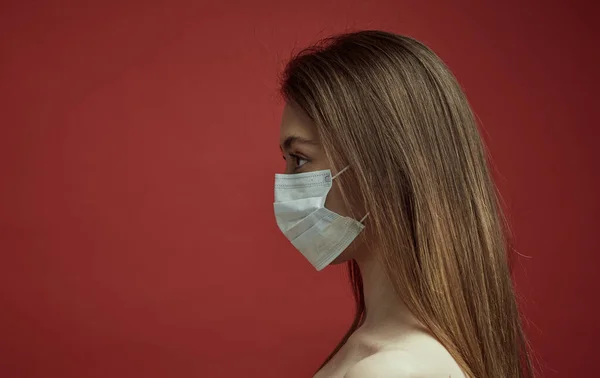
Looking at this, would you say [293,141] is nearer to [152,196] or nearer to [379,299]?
[379,299]

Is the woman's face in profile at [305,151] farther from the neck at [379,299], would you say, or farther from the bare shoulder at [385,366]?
the bare shoulder at [385,366]

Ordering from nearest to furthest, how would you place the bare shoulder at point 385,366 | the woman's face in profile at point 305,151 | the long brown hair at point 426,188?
the bare shoulder at point 385,366 < the long brown hair at point 426,188 < the woman's face in profile at point 305,151

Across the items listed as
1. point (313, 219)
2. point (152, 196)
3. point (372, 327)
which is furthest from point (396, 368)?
point (152, 196)

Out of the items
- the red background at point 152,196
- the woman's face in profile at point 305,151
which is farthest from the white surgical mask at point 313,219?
the red background at point 152,196

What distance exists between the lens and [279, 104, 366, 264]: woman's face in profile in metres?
1.48

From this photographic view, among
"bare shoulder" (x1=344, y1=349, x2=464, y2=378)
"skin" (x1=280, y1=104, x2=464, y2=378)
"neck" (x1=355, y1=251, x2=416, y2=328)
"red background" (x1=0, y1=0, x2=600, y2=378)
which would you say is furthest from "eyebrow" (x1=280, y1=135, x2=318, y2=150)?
"red background" (x1=0, y1=0, x2=600, y2=378)

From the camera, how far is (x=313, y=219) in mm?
1546

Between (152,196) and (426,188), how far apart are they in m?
1.65

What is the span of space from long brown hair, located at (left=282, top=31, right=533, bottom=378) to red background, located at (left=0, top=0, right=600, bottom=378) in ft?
4.40

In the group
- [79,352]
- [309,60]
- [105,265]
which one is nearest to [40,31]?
[105,265]

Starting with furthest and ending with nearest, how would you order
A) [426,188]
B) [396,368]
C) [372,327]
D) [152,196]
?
[152,196], [372,327], [426,188], [396,368]

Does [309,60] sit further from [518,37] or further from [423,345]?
[518,37]

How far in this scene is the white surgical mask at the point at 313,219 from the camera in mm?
1481

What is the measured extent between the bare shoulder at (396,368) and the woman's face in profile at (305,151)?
285 mm
